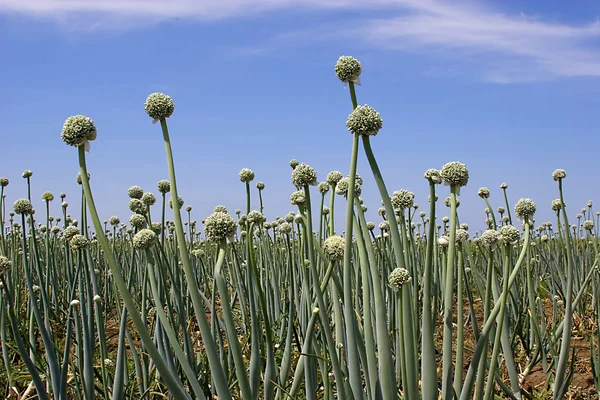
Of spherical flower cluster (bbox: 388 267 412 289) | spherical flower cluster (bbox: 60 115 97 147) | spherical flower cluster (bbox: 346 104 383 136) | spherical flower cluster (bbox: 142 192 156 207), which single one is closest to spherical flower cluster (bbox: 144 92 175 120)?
spherical flower cluster (bbox: 60 115 97 147)

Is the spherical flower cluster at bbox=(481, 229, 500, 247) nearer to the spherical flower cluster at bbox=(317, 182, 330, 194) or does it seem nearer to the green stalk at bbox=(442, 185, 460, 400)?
the green stalk at bbox=(442, 185, 460, 400)

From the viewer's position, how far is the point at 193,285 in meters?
1.44

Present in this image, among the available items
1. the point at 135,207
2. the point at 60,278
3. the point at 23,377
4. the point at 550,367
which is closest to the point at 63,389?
the point at 135,207

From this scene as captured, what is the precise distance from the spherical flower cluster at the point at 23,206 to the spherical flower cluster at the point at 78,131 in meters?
2.02

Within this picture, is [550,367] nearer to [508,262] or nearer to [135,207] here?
[508,262]

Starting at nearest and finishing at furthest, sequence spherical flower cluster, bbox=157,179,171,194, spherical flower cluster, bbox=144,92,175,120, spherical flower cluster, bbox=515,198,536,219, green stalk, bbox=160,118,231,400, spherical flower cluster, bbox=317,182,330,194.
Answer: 1. green stalk, bbox=160,118,231,400
2. spherical flower cluster, bbox=144,92,175,120
3. spherical flower cluster, bbox=515,198,536,219
4. spherical flower cluster, bbox=317,182,330,194
5. spherical flower cluster, bbox=157,179,171,194

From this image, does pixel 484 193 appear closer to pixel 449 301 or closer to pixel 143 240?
pixel 449 301

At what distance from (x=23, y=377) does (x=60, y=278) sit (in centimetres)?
246

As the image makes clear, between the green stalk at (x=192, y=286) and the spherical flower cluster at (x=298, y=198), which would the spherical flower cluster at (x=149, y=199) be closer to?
the spherical flower cluster at (x=298, y=198)

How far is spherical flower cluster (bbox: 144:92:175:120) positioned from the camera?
1.54m

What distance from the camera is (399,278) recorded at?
5.28ft

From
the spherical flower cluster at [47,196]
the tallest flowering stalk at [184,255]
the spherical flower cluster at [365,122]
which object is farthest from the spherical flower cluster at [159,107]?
the spherical flower cluster at [47,196]

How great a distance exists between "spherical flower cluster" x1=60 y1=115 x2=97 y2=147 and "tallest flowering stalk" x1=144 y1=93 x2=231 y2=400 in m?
0.15

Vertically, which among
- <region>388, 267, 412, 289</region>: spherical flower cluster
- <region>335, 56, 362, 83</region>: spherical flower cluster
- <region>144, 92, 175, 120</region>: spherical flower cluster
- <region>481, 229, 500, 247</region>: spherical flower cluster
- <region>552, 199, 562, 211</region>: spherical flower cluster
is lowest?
<region>388, 267, 412, 289</region>: spherical flower cluster
